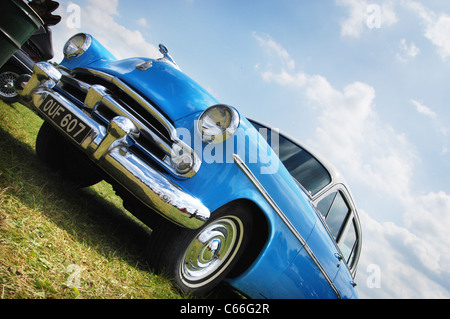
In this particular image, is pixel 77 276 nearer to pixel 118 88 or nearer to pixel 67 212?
pixel 67 212

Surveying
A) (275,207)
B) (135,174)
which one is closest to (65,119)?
(135,174)

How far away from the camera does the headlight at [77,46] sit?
9.09 feet

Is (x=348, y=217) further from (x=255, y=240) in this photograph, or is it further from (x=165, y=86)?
(x=165, y=86)

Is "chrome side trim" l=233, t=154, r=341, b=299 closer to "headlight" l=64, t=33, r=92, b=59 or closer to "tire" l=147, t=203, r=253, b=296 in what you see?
"tire" l=147, t=203, r=253, b=296

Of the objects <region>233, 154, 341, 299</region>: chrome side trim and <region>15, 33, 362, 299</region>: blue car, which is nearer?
<region>15, 33, 362, 299</region>: blue car

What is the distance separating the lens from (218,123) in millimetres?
1923

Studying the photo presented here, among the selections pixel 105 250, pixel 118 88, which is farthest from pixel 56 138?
pixel 105 250

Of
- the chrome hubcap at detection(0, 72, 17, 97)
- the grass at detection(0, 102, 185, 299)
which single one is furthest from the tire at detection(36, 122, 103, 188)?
the chrome hubcap at detection(0, 72, 17, 97)

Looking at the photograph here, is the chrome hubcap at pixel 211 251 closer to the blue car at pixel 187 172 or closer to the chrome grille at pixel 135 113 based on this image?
the blue car at pixel 187 172

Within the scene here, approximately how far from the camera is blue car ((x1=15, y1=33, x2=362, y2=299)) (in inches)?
70.6

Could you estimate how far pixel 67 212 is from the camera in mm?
2156

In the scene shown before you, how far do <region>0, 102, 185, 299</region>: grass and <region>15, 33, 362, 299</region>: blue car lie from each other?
0.78 ft
